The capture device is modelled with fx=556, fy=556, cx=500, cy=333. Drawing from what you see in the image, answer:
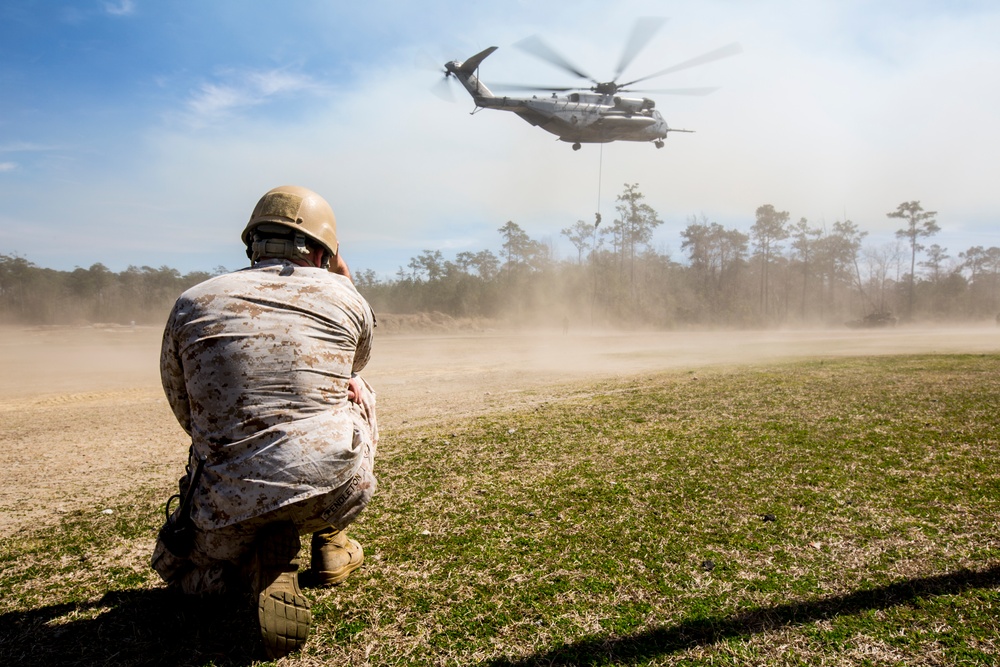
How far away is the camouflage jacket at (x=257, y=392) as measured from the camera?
2.03 metres

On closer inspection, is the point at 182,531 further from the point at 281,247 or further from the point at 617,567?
the point at 617,567

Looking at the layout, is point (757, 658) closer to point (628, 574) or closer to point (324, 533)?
point (628, 574)

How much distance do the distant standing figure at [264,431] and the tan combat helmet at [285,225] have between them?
0.39ft

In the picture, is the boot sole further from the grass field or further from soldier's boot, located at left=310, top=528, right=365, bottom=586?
soldier's boot, located at left=310, top=528, right=365, bottom=586

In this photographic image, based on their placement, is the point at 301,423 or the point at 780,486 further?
the point at 780,486

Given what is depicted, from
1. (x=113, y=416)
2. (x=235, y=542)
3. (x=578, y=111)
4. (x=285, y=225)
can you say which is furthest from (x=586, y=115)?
(x=235, y=542)

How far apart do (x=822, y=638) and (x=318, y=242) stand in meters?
2.61

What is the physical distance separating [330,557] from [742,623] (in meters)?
1.85

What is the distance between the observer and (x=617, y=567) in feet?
9.00

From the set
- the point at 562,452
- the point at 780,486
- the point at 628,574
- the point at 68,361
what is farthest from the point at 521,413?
the point at 68,361

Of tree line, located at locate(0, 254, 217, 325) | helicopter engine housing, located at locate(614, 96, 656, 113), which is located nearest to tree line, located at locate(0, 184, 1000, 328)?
tree line, located at locate(0, 254, 217, 325)

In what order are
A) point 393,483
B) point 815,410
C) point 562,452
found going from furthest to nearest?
1. point 815,410
2. point 562,452
3. point 393,483

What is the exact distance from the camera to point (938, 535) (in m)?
2.94

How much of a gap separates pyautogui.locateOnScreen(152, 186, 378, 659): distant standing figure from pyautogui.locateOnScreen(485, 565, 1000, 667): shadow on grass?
884 mm
